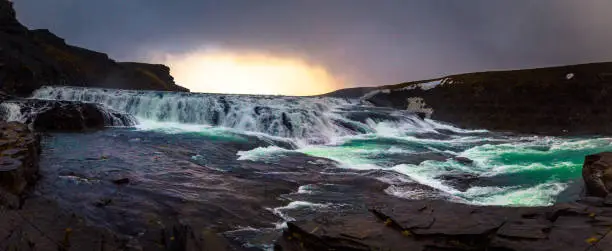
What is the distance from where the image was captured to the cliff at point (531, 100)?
47344mm

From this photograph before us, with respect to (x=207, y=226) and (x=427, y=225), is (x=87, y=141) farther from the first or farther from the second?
(x=427, y=225)

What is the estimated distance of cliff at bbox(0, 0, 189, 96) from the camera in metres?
46.9

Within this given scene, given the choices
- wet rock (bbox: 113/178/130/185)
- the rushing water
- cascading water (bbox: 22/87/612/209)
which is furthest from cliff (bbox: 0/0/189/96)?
wet rock (bbox: 113/178/130/185)

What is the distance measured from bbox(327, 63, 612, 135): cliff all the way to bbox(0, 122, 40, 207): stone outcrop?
49.3 meters

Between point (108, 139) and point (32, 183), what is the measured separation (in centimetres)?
1280

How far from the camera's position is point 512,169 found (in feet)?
59.8

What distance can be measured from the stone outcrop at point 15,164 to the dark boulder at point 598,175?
1501 centimetres

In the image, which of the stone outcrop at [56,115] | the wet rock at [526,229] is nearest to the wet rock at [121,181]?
the wet rock at [526,229]

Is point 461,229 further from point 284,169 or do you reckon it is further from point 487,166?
point 487,166

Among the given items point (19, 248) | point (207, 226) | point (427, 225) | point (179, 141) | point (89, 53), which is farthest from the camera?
point (89, 53)

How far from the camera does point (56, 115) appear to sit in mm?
27328

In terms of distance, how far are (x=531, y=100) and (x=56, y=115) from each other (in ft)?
173

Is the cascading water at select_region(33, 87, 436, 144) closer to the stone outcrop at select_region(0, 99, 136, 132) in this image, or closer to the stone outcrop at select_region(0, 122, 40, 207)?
the stone outcrop at select_region(0, 99, 136, 132)

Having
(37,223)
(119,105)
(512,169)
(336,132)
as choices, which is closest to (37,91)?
(119,105)
